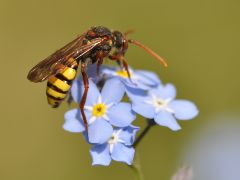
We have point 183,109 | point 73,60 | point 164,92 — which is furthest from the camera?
point 164,92

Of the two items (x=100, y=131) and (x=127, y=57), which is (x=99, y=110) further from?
(x=127, y=57)

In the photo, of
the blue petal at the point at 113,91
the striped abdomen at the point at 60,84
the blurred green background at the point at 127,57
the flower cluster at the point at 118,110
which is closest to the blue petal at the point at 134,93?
the flower cluster at the point at 118,110

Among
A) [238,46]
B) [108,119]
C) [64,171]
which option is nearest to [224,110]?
[238,46]

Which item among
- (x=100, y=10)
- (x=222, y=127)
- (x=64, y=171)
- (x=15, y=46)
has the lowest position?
(x=64, y=171)

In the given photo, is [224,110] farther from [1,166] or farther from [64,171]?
[1,166]

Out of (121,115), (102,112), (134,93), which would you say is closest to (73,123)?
(102,112)
